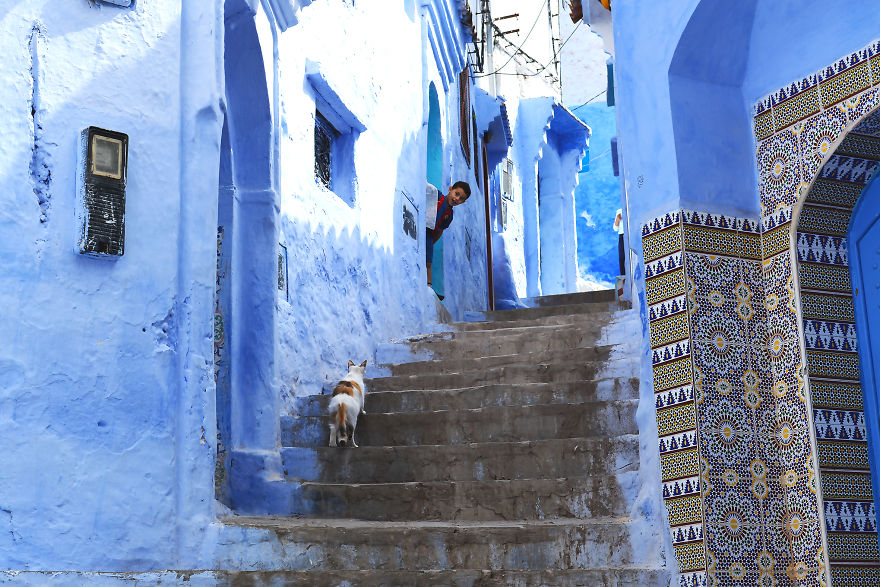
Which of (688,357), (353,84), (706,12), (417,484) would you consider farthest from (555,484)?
(353,84)

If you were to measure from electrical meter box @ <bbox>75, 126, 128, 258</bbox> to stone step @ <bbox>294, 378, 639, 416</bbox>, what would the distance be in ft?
6.89

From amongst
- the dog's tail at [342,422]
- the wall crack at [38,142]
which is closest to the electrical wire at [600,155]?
the dog's tail at [342,422]

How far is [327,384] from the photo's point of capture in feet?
24.7

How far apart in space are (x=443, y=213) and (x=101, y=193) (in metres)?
5.60

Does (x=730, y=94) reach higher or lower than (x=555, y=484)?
higher

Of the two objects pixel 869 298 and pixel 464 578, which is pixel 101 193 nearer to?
pixel 464 578

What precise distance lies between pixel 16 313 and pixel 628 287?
6022mm

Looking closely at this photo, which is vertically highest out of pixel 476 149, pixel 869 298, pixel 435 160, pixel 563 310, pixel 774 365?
pixel 476 149

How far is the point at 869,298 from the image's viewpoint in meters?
4.77

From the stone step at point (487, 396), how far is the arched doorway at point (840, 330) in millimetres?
1586

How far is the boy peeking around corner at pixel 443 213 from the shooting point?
10133 mm

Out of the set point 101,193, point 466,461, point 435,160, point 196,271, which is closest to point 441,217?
point 435,160

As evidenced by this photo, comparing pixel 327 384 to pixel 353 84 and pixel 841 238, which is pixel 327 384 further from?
pixel 841 238

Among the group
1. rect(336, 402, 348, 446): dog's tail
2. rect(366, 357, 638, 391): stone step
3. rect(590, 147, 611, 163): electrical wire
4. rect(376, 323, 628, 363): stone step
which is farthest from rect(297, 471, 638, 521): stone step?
rect(590, 147, 611, 163): electrical wire
